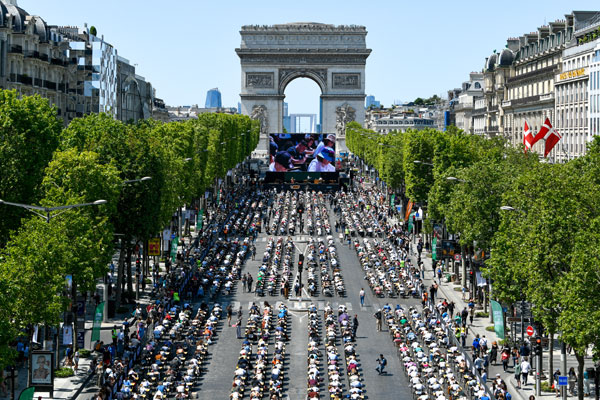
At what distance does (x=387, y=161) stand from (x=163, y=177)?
53684 mm

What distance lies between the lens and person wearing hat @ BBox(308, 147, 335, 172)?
14088 cm

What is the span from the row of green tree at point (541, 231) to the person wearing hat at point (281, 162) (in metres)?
65.9

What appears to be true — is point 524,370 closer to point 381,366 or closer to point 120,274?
point 381,366

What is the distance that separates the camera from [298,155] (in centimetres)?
14112

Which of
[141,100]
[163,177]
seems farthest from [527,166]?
[141,100]

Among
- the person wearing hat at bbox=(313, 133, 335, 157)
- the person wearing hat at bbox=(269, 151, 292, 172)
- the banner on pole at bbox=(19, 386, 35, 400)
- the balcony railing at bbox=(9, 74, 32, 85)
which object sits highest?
the balcony railing at bbox=(9, 74, 32, 85)

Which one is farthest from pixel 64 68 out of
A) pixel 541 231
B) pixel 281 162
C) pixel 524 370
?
pixel 541 231

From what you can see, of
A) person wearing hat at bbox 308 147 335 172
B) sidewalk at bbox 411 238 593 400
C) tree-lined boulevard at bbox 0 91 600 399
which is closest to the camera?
tree-lined boulevard at bbox 0 91 600 399

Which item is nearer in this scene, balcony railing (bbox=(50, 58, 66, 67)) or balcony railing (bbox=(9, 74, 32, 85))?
balcony railing (bbox=(9, 74, 32, 85))

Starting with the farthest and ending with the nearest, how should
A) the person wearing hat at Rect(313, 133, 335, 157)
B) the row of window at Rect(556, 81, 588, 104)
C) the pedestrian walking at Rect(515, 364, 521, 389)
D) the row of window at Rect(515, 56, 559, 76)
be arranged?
the person wearing hat at Rect(313, 133, 335, 157) < the row of window at Rect(515, 56, 559, 76) < the row of window at Rect(556, 81, 588, 104) < the pedestrian walking at Rect(515, 364, 521, 389)

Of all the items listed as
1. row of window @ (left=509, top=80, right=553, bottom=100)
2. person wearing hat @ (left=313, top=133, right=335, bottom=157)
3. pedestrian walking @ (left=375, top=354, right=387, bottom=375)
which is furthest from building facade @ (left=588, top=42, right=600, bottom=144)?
person wearing hat @ (left=313, top=133, right=335, bottom=157)

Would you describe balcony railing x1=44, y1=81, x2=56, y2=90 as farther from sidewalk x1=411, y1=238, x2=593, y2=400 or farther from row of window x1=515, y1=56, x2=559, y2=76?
row of window x1=515, y1=56, x2=559, y2=76

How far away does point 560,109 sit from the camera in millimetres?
102812

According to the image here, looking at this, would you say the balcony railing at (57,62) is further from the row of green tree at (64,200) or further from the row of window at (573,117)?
the row of window at (573,117)
